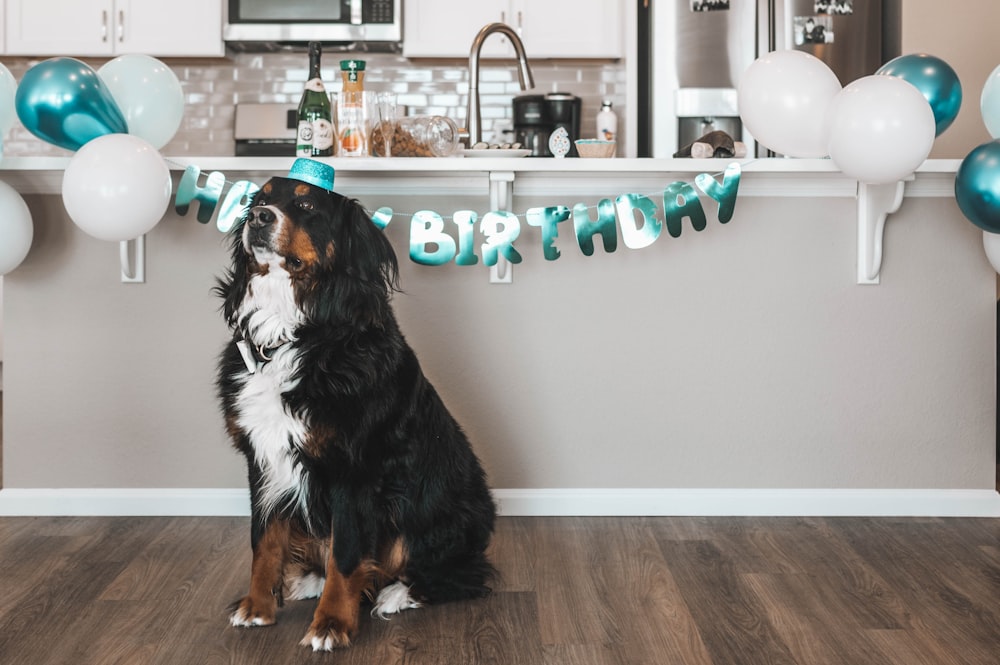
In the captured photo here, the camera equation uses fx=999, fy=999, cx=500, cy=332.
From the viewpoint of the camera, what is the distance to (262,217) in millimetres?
1838

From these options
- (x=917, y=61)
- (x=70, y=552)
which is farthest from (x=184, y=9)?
(x=917, y=61)

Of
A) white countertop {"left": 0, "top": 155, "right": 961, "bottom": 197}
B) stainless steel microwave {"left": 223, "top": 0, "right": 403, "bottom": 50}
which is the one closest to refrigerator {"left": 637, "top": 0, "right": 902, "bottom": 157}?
stainless steel microwave {"left": 223, "top": 0, "right": 403, "bottom": 50}

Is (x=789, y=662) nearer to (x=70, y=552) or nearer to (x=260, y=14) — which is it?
(x=70, y=552)

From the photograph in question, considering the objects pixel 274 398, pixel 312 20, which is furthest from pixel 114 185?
pixel 312 20

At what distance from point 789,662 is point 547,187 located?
1415mm

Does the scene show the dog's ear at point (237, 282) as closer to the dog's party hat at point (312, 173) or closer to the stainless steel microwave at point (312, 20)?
the dog's party hat at point (312, 173)

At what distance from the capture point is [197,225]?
2.73 m

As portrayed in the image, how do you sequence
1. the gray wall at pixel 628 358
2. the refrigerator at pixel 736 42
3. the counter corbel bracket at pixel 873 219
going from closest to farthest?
the counter corbel bracket at pixel 873 219 < the gray wall at pixel 628 358 < the refrigerator at pixel 736 42

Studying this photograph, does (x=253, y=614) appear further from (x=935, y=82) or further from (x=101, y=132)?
(x=935, y=82)

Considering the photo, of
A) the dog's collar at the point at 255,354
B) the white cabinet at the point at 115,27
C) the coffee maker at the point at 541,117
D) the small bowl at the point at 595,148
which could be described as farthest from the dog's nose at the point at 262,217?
the white cabinet at the point at 115,27

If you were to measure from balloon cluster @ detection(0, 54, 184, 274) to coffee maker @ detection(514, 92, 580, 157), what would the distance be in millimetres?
2070

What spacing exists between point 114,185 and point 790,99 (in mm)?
1560

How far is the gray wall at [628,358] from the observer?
2736mm

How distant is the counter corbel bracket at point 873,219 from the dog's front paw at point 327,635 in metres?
1.70
